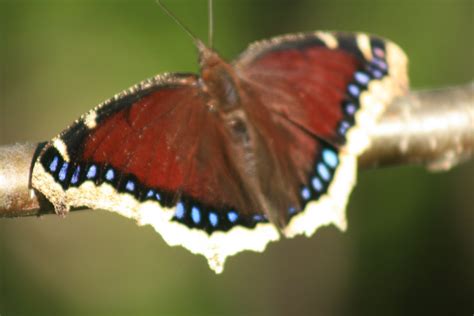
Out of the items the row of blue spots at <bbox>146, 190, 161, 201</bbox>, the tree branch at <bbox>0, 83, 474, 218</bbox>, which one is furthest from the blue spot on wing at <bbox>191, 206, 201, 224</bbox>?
the tree branch at <bbox>0, 83, 474, 218</bbox>

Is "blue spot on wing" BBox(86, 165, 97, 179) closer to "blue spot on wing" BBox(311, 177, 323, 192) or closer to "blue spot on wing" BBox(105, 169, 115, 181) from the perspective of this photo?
"blue spot on wing" BBox(105, 169, 115, 181)

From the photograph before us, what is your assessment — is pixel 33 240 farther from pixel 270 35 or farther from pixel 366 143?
pixel 366 143

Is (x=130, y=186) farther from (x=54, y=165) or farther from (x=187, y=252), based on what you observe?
(x=187, y=252)

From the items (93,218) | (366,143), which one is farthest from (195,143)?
(93,218)

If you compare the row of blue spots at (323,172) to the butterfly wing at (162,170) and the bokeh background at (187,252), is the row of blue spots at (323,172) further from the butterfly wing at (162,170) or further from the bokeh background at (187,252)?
the bokeh background at (187,252)

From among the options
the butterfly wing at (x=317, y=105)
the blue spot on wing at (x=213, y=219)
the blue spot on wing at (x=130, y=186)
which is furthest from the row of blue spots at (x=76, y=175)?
the butterfly wing at (x=317, y=105)

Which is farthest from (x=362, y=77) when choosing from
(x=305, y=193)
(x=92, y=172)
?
(x=92, y=172)
